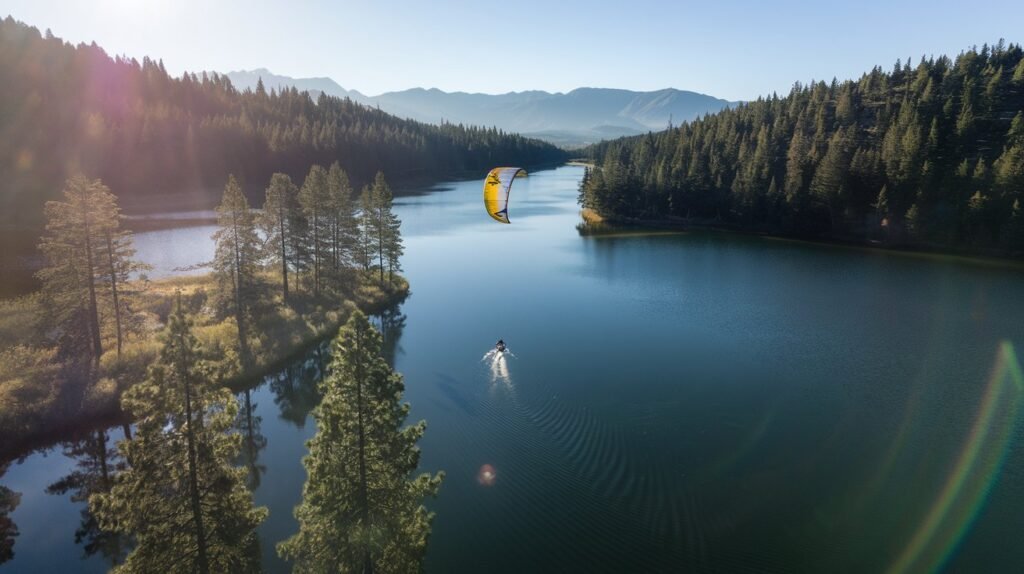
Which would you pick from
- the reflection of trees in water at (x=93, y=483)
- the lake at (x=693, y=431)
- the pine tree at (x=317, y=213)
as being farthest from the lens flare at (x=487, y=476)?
the pine tree at (x=317, y=213)

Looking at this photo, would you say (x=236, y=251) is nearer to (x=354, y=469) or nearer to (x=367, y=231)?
(x=367, y=231)

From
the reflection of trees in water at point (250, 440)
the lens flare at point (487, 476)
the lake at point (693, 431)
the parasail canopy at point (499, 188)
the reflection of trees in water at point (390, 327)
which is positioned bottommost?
the reflection of trees in water at point (250, 440)

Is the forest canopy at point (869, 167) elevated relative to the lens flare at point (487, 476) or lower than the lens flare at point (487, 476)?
elevated

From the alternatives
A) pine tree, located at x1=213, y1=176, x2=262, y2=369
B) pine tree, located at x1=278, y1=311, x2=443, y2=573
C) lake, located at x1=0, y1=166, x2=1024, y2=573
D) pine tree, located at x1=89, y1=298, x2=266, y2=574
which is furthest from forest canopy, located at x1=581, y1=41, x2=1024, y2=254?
pine tree, located at x1=89, y1=298, x2=266, y2=574

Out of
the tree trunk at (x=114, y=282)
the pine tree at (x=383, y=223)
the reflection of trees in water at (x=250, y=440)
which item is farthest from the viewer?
the pine tree at (x=383, y=223)

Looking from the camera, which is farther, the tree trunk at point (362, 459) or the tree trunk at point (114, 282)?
the tree trunk at point (114, 282)

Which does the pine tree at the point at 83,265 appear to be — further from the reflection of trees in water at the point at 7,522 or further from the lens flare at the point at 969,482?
the lens flare at the point at 969,482

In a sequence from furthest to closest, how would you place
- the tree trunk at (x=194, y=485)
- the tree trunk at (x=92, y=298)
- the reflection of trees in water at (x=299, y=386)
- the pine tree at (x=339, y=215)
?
the pine tree at (x=339, y=215), the reflection of trees in water at (x=299, y=386), the tree trunk at (x=92, y=298), the tree trunk at (x=194, y=485)
